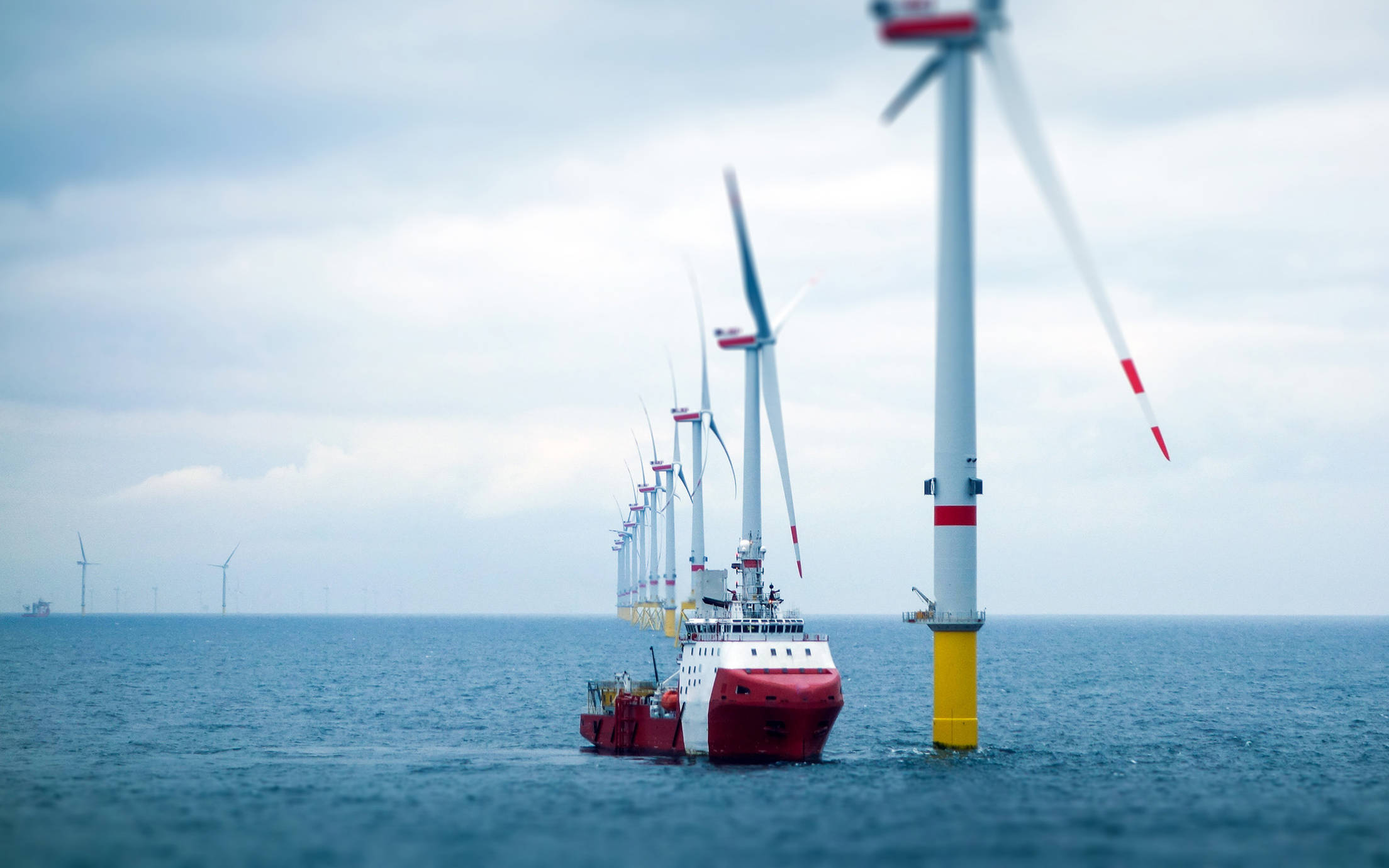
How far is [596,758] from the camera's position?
92312 mm

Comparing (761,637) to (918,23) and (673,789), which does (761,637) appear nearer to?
(673,789)

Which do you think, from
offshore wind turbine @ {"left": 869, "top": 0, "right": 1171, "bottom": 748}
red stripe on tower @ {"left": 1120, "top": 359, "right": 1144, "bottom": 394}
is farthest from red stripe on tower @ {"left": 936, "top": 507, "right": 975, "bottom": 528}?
red stripe on tower @ {"left": 1120, "top": 359, "right": 1144, "bottom": 394}

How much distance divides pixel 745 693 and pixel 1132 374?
99.6ft

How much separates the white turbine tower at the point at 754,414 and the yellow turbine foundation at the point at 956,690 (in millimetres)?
15109

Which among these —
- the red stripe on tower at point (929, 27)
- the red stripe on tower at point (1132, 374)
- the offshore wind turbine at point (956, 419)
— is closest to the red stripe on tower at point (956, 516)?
the offshore wind turbine at point (956, 419)

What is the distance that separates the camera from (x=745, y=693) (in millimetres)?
81500

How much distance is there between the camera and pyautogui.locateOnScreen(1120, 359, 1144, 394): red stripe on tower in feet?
221

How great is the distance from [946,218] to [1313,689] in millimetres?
109879

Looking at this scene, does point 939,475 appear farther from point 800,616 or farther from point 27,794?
point 27,794

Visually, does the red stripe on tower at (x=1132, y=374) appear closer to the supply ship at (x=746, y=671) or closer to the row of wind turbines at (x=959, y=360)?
the row of wind turbines at (x=959, y=360)

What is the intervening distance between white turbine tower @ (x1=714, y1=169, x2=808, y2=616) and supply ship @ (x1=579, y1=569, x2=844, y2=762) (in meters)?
2.30

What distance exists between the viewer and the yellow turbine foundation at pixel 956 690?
2995 inches

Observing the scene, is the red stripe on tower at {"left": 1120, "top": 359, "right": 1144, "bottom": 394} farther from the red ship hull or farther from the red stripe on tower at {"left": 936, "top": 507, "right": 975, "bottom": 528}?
the red ship hull

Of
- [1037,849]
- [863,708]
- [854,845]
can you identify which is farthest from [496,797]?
[863,708]
